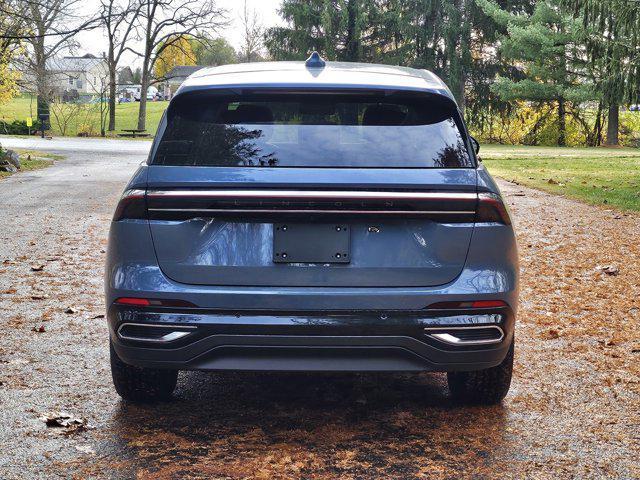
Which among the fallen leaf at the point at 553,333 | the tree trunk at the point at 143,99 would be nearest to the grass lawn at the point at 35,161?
the fallen leaf at the point at 553,333

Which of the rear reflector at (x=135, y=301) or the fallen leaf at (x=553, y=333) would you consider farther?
the fallen leaf at (x=553, y=333)

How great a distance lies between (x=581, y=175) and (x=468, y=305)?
19969 mm

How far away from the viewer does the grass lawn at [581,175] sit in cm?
1705

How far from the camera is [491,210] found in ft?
12.8

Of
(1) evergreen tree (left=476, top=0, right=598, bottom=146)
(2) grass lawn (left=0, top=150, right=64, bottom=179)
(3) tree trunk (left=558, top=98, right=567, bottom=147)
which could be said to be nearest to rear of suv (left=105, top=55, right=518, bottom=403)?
(2) grass lawn (left=0, top=150, right=64, bottom=179)

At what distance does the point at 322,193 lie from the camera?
374 cm

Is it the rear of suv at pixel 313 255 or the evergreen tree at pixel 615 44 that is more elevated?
the evergreen tree at pixel 615 44

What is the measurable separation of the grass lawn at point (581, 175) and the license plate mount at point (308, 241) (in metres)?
12.2

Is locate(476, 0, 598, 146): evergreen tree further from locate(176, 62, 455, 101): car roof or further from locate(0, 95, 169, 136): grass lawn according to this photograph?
locate(176, 62, 455, 101): car roof

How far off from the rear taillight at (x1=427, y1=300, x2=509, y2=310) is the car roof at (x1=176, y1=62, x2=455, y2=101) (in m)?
0.97

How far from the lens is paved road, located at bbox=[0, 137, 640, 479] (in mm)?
3744

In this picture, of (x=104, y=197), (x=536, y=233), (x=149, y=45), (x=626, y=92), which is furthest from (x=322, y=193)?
(x=149, y=45)

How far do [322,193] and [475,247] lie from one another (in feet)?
2.35

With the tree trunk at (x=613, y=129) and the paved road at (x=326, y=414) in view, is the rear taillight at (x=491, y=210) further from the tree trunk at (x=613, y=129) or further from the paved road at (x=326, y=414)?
the tree trunk at (x=613, y=129)
